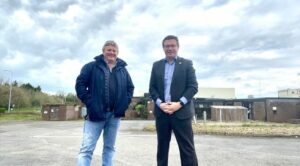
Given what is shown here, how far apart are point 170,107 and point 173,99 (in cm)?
18

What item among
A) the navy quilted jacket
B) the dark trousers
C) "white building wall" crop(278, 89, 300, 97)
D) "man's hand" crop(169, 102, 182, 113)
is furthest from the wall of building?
the navy quilted jacket

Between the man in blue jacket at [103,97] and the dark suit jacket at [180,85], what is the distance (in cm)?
39

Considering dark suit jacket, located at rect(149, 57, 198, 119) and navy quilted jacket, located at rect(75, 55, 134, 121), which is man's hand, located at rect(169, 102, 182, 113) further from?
navy quilted jacket, located at rect(75, 55, 134, 121)

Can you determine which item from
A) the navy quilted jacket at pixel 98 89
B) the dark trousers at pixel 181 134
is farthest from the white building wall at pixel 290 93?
the navy quilted jacket at pixel 98 89

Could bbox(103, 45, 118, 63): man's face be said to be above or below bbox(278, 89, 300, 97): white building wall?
below

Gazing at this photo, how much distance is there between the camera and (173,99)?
410 cm

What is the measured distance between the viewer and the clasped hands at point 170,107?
3949mm

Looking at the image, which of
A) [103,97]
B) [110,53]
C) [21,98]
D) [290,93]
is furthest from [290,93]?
[103,97]

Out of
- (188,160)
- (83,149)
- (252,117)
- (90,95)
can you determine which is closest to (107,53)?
(90,95)

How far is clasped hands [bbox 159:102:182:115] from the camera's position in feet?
13.0

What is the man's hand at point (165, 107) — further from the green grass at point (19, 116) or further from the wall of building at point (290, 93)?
the wall of building at point (290, 93)

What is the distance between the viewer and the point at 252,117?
38.6 metres

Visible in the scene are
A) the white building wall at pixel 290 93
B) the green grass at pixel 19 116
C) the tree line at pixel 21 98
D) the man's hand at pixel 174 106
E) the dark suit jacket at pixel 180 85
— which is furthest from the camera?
the white building wall at pixel 290 93

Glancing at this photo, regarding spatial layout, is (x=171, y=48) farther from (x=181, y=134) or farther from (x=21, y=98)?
(x=21, y=98)
